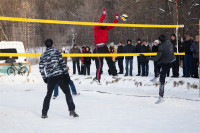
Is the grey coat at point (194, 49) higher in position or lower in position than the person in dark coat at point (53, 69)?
higher

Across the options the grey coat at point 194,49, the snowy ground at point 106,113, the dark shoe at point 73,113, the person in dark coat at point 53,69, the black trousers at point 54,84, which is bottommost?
the snowy ground at point 106,113

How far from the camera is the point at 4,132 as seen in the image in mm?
4980

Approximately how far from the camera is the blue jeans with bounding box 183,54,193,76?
11334mm

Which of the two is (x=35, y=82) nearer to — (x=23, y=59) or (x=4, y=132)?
(x=23, y=59)

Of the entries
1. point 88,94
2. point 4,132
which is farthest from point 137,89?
point 4,132

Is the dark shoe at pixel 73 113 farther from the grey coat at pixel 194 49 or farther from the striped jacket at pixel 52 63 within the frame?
the grey coat at pixel 194 49

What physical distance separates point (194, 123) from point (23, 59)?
41.5 ft

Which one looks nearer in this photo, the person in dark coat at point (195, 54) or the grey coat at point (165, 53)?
the grey coat at point (165, 53)

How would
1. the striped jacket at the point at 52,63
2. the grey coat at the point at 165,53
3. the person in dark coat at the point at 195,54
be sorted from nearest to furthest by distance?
the striped jacket at the point at 52,63
the grey coat at the point at 165,53
the person in dark coat at the point at 195,54

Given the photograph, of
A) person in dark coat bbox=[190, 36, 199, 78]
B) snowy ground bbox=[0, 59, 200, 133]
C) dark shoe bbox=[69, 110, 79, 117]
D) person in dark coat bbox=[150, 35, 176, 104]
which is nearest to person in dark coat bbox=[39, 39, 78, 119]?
dark shoe bbox=[69, 110, 79, 117]

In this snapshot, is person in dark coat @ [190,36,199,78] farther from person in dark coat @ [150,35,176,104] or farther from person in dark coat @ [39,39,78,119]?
person in dark coat @ [39,39,78,119]

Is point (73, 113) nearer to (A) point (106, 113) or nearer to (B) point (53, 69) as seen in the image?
(A) point (106, 113)

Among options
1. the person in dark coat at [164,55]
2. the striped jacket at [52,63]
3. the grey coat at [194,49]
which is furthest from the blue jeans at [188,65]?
the striped jacket at [52,63]

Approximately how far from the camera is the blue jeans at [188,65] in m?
11.3
